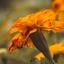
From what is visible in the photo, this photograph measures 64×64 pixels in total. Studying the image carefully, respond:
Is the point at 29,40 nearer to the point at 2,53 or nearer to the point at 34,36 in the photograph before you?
the point at 34,36

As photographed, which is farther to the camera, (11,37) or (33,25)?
(11,37)

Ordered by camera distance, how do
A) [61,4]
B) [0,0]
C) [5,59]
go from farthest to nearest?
[0,0]
[61,4]
[5,59]

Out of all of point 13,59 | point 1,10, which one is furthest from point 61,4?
point 1,10

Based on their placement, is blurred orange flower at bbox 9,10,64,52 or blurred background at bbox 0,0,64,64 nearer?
blurred orange flower at bbox 9,10,64,52

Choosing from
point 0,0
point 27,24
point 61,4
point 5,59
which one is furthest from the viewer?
point 0,0

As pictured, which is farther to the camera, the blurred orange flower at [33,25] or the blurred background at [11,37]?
the blurred background at [11,37]

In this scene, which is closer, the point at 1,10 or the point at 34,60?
the point at 34,60

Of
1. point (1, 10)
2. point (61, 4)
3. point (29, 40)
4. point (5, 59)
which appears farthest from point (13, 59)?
point (1, 10)

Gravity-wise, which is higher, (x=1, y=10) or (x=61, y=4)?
(x=1, y=10)

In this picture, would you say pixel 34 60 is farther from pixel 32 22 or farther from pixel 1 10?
pixel 1 10
